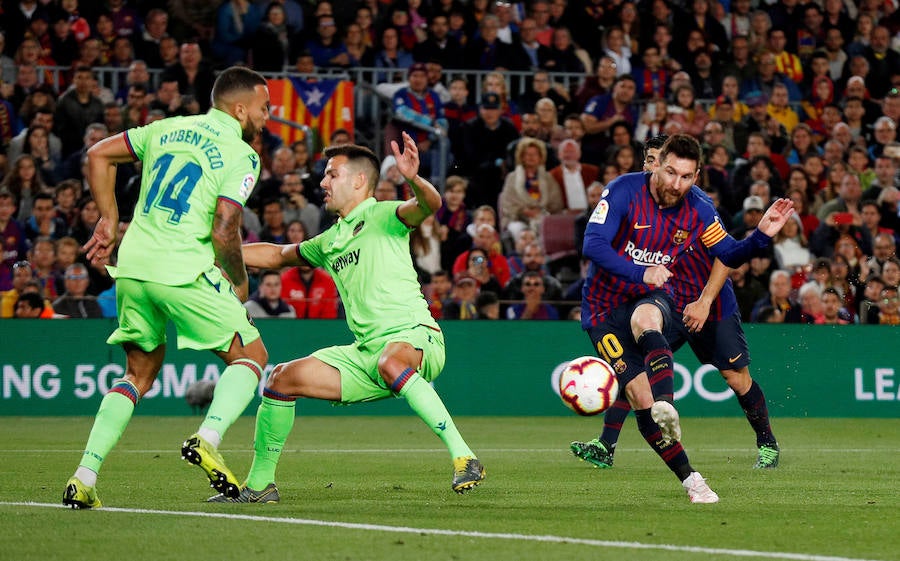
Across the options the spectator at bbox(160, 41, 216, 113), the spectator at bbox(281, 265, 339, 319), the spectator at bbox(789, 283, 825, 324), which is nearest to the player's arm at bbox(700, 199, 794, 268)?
the spectator at bbox(281, 265, 339, 319)

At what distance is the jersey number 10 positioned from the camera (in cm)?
797

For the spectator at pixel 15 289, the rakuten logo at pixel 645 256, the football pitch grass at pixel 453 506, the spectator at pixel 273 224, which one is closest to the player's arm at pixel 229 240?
the football pitch grass at pixel 453 506

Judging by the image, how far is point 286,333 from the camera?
17.5 metres

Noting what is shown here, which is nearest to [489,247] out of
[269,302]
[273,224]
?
[273,224]

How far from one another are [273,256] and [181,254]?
108 centimetres

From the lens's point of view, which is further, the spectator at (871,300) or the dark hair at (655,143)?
the spectator at (871,300)

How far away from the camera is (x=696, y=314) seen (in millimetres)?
10414

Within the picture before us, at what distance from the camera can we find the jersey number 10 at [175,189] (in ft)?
26.1

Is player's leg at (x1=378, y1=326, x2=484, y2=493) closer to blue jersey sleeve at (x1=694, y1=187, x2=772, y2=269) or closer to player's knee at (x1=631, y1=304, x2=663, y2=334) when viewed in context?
player's knee at (x1=631, y1=304, x2=663, y2=334)

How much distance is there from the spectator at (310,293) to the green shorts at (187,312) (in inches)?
377

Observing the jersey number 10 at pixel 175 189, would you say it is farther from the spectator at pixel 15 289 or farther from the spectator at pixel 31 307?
the spectator at pixel 15 289

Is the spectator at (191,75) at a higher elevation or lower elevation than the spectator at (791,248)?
higher

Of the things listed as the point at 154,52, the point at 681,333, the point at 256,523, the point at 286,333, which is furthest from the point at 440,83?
the point at 256,523

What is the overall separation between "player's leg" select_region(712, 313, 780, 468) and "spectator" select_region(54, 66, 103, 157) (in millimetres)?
10526
